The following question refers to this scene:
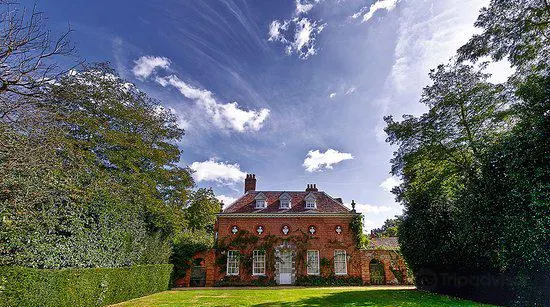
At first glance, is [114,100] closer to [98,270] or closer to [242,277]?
[98,270]

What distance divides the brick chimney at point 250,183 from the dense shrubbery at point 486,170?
14.1 metres

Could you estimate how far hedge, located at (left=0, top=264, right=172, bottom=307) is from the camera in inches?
277

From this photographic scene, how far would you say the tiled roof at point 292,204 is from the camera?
2311cm

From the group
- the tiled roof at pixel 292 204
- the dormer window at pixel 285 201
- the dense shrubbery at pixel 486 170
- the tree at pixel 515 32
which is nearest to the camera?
the dense shrubbery at pixel 486 170

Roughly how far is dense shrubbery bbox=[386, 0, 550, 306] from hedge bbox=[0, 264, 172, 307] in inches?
529

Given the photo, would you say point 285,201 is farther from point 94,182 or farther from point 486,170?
point 486,170

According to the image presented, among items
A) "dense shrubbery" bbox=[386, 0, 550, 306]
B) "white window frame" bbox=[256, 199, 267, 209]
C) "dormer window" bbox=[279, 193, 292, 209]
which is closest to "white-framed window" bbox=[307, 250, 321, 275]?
"dormer window" bbox=[279, 193, 292, 209]

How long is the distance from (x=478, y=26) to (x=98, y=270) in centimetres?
1725

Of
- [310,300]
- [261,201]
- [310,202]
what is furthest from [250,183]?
[310,300]

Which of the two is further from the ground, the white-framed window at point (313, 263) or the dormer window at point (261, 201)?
the dormer window at point (261, 201)

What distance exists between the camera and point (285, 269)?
21.8 m

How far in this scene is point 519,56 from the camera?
388 inches

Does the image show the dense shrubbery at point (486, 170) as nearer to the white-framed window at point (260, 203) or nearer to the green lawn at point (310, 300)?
the green lawn at point (310, 300)

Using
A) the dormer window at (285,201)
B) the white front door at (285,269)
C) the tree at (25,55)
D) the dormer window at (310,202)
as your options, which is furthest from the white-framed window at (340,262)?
the tree at (25,55)
